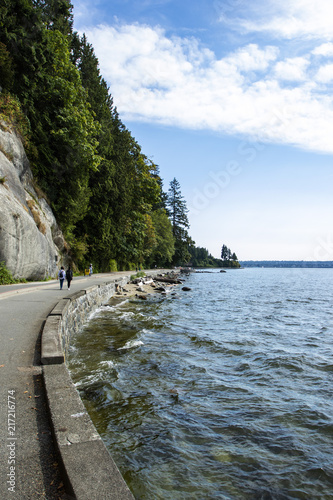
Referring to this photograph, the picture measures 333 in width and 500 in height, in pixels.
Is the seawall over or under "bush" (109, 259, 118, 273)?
under

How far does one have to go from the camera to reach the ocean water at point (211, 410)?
396 centimetres

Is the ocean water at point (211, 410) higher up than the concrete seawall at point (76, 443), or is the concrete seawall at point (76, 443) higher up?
the concrete seawall at point (76, 443)

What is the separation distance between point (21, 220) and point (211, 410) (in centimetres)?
1482

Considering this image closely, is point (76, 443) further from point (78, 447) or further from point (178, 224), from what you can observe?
point (178, 224)

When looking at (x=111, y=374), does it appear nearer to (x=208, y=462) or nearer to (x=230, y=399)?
(x=230, y=399)

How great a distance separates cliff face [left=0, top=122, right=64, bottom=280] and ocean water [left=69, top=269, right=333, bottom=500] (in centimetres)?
784

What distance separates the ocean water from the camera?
3965 mm

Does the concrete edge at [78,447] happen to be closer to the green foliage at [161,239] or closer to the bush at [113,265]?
the bush at [113,265]

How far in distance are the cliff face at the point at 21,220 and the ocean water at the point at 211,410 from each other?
7838 millimetres

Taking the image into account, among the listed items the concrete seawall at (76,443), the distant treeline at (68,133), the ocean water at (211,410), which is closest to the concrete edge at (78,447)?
the concrete seawall at (76,443)

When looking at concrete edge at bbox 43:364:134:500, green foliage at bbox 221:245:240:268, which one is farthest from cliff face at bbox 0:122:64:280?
green foliage at bbox 221:245:240:268

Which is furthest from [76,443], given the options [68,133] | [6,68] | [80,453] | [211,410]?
[68,133]

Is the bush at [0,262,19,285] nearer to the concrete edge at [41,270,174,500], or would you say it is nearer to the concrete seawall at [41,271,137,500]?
the concrete seawall at [41,271,137,500]

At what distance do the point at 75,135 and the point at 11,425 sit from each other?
23.7 m
